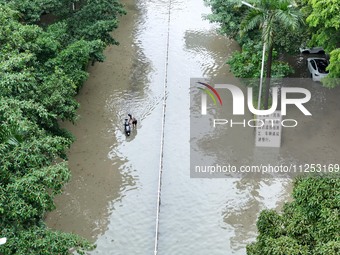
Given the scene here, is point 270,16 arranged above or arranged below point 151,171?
above

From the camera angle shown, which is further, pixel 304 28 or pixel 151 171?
pixel 304 28

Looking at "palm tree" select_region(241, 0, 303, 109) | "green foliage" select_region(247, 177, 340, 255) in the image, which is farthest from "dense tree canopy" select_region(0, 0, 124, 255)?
"palm tree" select_region(241, 0, 303, 109)

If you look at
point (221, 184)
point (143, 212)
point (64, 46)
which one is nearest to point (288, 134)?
point (221, 184)

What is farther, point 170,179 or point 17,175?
point 170,179

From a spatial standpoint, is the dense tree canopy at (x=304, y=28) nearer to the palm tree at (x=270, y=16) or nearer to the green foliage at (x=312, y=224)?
the palm tree at (x=270, y=16)

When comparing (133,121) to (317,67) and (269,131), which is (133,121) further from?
(317,67)

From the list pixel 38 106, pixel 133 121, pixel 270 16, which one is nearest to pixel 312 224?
pixel 38 106

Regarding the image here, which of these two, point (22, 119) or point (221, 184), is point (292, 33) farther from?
point (22, 119)
